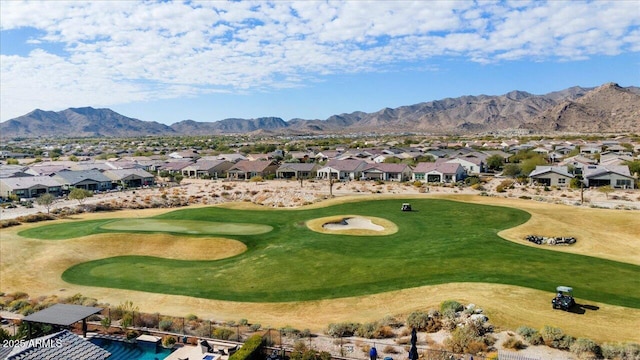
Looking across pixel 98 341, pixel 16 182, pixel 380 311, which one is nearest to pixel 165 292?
pixel 98 341

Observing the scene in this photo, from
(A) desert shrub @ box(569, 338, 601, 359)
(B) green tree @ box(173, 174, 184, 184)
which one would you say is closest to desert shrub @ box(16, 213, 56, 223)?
(B) green tree @ box(173, 174, 184, 184)

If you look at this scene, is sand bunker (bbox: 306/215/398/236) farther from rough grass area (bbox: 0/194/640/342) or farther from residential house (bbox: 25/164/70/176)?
residential house (bbox: 25/164/70/176)

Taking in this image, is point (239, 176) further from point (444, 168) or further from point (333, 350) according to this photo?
point (333, 350)

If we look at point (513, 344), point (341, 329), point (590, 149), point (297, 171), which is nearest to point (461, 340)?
point (513, 344)

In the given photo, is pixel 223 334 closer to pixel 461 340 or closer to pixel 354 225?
pixel 461 340

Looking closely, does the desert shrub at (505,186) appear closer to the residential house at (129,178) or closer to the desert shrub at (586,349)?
the desert shrub at (586,349)

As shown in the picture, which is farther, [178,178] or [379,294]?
[178,178]
